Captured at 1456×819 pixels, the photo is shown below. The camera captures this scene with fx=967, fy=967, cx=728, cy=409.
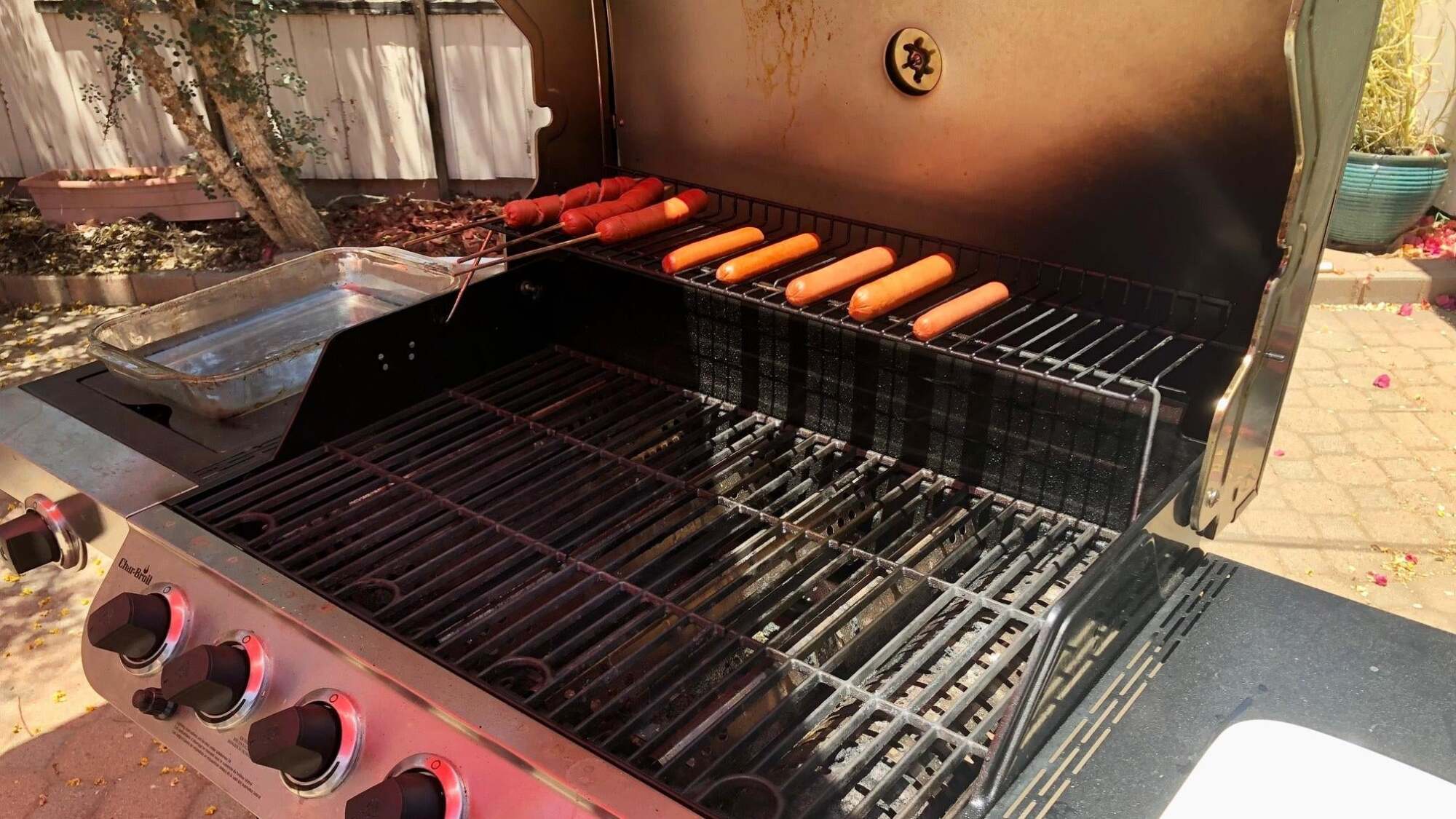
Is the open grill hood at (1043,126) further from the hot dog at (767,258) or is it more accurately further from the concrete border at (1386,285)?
the concrete border at (1386,285)

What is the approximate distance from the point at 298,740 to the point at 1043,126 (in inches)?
51.3

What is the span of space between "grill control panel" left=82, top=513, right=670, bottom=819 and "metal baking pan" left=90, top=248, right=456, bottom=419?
401mm

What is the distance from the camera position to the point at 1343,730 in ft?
3.71

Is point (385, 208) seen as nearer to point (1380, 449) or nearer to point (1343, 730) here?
point (1380, 449)

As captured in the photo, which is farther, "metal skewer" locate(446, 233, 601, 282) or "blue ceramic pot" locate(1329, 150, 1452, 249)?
"blue ceramic pot" locate(1329, 150, 1452, 249)

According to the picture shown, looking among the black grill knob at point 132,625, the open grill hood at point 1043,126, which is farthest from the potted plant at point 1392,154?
the black grill knob at point 132,625

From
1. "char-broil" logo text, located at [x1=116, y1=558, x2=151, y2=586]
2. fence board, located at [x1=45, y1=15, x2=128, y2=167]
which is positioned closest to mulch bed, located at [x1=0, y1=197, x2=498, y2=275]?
fence board, located at [x1=45, y1=15, x2=128, y2=167]

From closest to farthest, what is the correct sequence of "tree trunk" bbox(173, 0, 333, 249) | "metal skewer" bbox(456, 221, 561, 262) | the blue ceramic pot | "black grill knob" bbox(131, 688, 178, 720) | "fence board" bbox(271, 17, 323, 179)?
"black grill knob" bbox(131, 688, 178, 720)
"metal skewer" bbox(456, 221, 561, 262)
"tree trunk" bbox(173, 0, 333, 249)
the blue ceramic pot
"fence board" bbox(271, 17, 323, 179)

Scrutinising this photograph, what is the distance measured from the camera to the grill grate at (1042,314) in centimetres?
128

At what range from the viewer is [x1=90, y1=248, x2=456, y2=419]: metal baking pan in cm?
166

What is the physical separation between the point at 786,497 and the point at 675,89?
92 centimetres

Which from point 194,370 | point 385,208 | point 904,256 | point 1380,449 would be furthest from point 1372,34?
point 385,208

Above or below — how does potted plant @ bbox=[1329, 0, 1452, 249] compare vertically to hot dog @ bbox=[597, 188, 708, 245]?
below

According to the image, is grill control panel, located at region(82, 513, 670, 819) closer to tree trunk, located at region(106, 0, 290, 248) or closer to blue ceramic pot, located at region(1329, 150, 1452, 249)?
tree trunk, located at region(106, 0, 290, 248)
